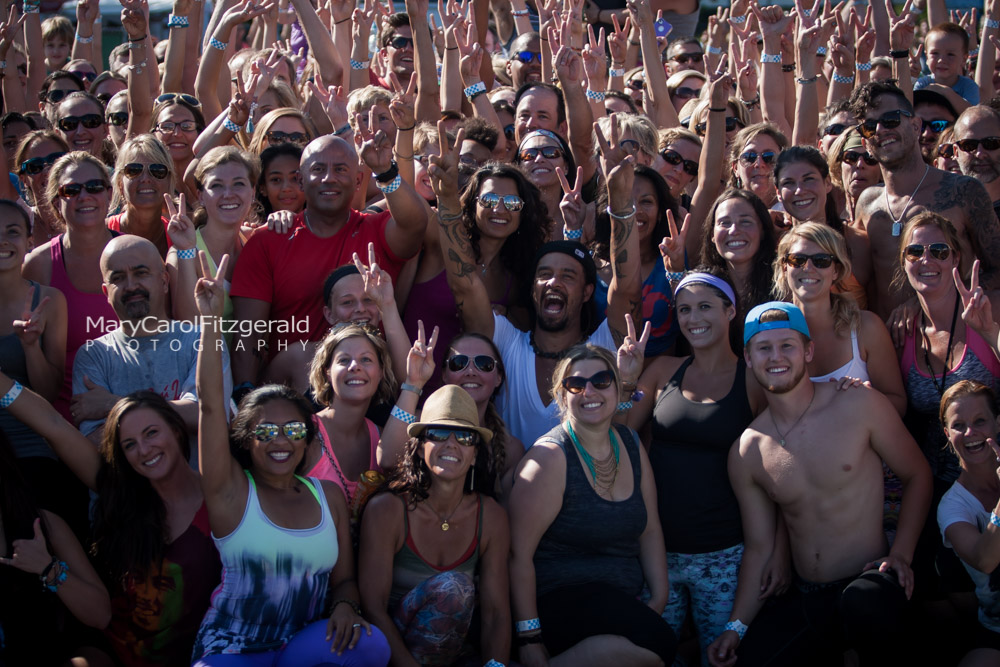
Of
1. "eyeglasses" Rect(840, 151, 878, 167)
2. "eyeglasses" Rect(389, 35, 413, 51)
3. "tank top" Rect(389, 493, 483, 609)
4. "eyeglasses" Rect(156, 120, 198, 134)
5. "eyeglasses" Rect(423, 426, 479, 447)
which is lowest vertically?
"tank top" Rect(389, 493, 483, 609)

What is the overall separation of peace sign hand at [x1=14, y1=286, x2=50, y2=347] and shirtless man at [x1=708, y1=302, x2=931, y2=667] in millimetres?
3315

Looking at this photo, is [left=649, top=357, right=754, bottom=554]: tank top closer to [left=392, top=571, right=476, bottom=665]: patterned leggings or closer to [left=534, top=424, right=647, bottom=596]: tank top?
[left=534, top=424, right=647, bottom=596]: tank top

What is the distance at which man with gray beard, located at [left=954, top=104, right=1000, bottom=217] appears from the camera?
565cm

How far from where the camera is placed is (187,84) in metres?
7.62

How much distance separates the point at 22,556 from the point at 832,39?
6.04 m

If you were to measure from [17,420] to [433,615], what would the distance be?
2.17 m

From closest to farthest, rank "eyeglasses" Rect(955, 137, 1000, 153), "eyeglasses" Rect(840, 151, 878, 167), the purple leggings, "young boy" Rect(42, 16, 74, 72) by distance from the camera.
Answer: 1. the purple leggings
2. "eyeglasses" Rect(955, 137, 1000, 153)
3. "eyeglasses" Rect(840, 151, 878, 167)
4. "young boy" Rect(42, 16, 74, 72)

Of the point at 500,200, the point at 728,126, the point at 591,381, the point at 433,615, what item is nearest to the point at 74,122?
the point at 500,200

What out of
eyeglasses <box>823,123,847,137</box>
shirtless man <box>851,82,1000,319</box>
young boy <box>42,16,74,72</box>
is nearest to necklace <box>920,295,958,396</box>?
shirtless man <box>851,82,1000,319</box>

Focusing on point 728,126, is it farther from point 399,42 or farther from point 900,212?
point 399,42

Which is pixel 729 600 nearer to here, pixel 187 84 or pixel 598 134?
pixel 598 134

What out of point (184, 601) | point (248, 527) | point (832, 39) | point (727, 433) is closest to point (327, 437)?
point (248, 527)

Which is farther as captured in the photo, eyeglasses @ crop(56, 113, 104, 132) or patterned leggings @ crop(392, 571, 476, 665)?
eyeglasses @ crop(56, 113, 104, 132)

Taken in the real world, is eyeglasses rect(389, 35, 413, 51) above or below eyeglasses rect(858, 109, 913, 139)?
above
